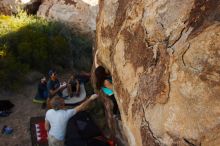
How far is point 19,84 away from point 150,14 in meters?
6.25

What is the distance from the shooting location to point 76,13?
13719 mm

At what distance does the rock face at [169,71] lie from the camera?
187 inches

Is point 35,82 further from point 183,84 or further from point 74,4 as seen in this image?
point 183,84

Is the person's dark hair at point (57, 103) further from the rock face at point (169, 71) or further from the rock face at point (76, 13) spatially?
the rock face at point (76, 13)

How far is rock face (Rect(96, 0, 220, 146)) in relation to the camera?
4.74 m

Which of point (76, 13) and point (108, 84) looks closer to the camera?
point (108, 84)

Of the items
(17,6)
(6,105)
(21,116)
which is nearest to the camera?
(21,116)

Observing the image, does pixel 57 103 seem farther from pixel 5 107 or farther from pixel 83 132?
pixel 5 107

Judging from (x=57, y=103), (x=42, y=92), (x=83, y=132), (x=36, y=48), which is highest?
(x=57, y=103)

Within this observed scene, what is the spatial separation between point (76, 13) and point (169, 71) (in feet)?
29.0

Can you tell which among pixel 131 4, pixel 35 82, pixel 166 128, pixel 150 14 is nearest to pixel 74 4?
pixel 35 82

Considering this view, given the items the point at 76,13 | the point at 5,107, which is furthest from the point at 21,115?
the point at 76,13

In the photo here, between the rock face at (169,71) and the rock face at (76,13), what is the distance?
19.5 ft

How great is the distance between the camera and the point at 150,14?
6.27 metres
